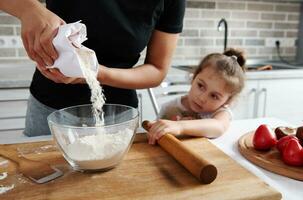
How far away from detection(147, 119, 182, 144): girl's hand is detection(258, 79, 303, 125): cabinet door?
3.84 feet

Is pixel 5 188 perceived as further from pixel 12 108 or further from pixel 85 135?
pixel 12 108

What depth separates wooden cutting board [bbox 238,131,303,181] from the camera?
73cm

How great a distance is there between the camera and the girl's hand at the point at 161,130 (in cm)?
84

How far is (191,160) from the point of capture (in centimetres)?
67

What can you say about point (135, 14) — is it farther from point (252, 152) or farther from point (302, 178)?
point (302, 178)

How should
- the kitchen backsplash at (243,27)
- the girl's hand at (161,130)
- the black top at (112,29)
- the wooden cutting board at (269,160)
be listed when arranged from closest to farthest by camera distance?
the wooden cutting board at (269,160)
the girl's hand at (161,130)
the black top at (112,29)
the kitchen backsplash at (243,27)

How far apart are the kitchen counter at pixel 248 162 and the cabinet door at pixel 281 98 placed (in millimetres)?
825

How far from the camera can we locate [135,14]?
1030 mm

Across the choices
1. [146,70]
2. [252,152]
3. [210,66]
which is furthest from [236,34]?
[252,152]

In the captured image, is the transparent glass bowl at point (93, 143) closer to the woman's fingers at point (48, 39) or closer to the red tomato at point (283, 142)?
the woman's fingers at point (48, 39)

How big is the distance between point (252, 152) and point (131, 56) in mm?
505

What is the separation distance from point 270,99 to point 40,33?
1617 mm


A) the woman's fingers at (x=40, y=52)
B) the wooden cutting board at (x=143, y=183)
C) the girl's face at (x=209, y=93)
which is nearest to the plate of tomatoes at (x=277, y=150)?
the wooden cutting board at (x=143, y=183)

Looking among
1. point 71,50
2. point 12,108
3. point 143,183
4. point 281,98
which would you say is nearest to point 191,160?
point 143,183
